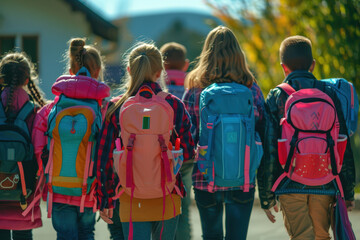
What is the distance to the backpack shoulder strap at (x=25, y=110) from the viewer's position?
471 centimetres

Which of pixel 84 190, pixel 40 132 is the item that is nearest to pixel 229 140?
pixel 84 190

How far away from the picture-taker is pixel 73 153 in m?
4.34

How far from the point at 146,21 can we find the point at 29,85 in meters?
67.1

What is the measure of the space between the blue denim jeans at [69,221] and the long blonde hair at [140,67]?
2.76 feet

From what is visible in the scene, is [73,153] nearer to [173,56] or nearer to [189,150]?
[189,150]

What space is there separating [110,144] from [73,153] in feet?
1.26

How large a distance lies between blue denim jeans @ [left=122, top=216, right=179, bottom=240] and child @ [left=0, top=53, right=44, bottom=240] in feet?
3.77

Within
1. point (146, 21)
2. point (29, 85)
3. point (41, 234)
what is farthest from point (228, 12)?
point (146, 21)

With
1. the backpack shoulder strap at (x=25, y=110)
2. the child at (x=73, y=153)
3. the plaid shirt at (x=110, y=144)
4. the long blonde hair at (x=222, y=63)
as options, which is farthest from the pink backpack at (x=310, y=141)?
the backpack shoulder strap at (x=25, y=110)

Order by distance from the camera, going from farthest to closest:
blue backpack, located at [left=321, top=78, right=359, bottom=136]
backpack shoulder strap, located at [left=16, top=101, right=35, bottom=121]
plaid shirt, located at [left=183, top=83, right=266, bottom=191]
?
backpack shoulder strap, located at [left=16, top=101, right=35, bottom=121] → blue backpack, located at [left=321, top=78, right=359, bottom=136] → plaid shirt, located at [left=183, top=83, right=266, bottom=191]

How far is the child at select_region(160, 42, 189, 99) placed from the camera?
5.79m

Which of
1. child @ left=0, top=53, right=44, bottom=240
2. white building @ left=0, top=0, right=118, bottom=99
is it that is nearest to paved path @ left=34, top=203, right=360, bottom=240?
child @ left=0, top=53, right=44, bottom=240

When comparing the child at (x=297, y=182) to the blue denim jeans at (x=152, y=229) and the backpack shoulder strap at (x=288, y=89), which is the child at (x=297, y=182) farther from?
the blue denim jeans at (x=152, y=229)

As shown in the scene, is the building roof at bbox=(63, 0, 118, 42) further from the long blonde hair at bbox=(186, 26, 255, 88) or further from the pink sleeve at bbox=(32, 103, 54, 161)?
the long blonde hair at bbox=(186, 26, 255, 88)
